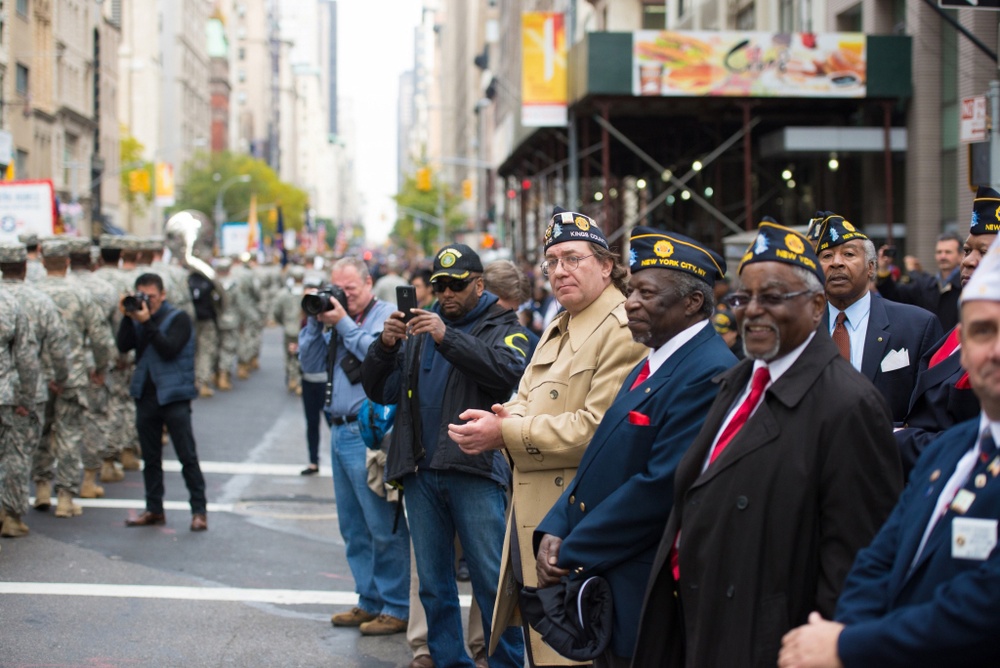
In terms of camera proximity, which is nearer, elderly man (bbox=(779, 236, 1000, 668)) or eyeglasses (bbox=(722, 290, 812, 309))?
elderly man (bbox=(779, 236, 1000, 668))

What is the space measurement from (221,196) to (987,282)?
277 feet

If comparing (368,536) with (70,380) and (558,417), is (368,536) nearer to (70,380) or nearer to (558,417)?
(558,417)

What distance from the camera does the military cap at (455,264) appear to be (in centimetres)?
602

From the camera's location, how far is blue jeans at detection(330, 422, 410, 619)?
7.20 m

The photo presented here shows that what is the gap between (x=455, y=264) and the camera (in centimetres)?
603

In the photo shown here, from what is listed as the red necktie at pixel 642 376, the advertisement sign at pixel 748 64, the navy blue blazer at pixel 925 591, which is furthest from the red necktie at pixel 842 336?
the advertisement sign at pixel 748 64

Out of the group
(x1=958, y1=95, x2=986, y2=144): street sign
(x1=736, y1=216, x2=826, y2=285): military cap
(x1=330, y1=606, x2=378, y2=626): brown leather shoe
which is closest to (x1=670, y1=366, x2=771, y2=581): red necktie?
(x1=736, y1=216, x2=826, y2=285): military cap

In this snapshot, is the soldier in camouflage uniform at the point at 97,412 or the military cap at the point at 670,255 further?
the soldier in camouflage uniform at the point at 97,412

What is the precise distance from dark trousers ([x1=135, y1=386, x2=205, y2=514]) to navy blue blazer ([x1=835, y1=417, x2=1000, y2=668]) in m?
7.66

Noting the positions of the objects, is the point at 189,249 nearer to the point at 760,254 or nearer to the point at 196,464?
the point at 196,464

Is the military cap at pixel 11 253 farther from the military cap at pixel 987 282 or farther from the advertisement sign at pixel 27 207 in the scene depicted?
the military cap at pixel 987 282

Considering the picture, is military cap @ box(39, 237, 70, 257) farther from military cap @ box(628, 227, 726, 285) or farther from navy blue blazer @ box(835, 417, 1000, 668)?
navy blue blazer @ box(835, 417, 1000, 668)

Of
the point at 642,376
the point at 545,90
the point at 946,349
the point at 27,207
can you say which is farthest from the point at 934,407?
the point at 545,90

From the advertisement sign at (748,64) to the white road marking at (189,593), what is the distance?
15922 millimetres
